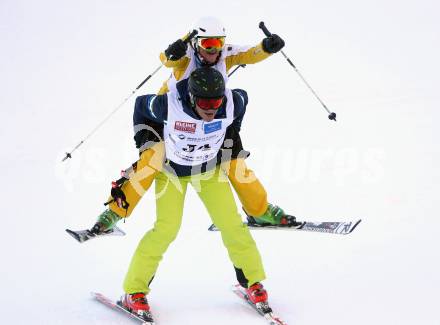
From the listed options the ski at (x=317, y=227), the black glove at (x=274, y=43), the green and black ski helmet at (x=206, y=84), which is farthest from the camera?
the black glove at (x=274, y=43)

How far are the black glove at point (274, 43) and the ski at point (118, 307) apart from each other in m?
2.07

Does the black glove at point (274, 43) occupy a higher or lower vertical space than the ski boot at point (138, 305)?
higher

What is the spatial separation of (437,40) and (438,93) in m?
1.35

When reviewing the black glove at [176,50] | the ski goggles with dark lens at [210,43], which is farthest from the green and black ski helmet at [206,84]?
the ski goggles with dark lens at [210,43]

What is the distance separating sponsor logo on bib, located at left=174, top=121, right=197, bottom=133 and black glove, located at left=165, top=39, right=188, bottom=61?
0.79m

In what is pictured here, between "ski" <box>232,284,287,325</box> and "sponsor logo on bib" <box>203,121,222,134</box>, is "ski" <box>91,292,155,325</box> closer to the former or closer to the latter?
"ski" <box>232,284,287,325</box>

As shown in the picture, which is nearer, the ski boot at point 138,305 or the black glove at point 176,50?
the ski boot at point 138,305

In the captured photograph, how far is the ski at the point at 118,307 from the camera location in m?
4.33

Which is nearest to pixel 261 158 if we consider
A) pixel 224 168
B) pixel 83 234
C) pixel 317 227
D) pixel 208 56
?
pixel 208 56

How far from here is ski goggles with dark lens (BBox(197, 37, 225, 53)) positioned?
4.86 metres

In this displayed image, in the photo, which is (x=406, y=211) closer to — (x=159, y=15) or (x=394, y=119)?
(x=394, y=119)

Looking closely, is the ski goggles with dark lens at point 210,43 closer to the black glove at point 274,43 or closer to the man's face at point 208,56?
the man's face at point 208,56

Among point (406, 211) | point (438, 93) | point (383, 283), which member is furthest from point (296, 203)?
point (438, 93)

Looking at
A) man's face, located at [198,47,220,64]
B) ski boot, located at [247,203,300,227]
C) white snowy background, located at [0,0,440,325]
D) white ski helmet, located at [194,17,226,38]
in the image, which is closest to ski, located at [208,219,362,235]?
ski boot, located at [247,203,300,227]
